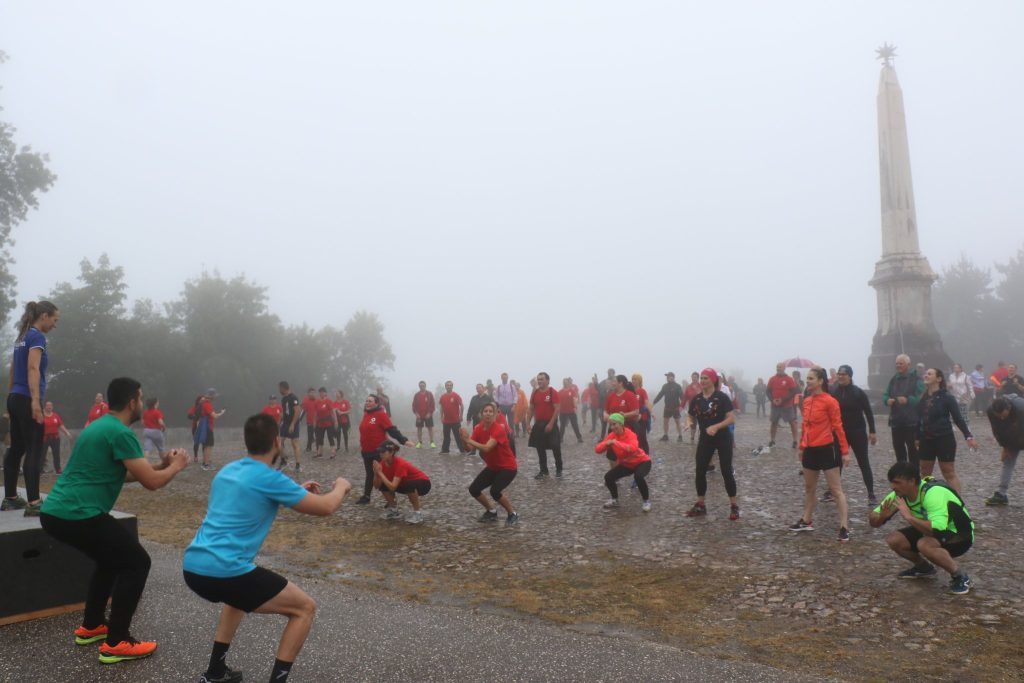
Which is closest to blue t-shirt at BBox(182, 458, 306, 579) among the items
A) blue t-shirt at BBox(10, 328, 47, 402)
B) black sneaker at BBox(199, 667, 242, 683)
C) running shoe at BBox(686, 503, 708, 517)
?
black sneaker at BBox(199, 667, 242, 683)

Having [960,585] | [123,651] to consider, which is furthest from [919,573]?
[123,651]

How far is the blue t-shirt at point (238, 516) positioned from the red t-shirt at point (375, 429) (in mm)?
7415

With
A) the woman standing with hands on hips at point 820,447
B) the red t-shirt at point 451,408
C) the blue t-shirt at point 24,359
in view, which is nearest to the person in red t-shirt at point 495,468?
the woman standing with hands on hips at point 820,447

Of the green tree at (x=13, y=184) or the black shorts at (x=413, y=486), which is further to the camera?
the green tree at (x=13, y=184)

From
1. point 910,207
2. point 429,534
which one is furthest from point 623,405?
point 910,207

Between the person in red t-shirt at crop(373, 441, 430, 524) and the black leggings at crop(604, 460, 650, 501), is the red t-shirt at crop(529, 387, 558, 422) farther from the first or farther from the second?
the person in red t-shirt at crop(373, 441, 430, 524)

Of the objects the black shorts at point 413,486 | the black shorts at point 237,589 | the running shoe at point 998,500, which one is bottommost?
the running shoe at point 998,500

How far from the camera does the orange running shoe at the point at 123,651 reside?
455 centimetres

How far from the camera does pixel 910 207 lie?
27.6 m

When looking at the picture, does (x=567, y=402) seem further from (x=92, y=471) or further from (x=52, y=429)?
(x=92, y=471)

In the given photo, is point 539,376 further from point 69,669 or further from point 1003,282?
point 1003,282

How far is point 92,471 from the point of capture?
4.46m

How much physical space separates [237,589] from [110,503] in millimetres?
1457

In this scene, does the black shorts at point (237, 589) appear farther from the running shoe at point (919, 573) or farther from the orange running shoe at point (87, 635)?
the running shoe at point (919, 573)
